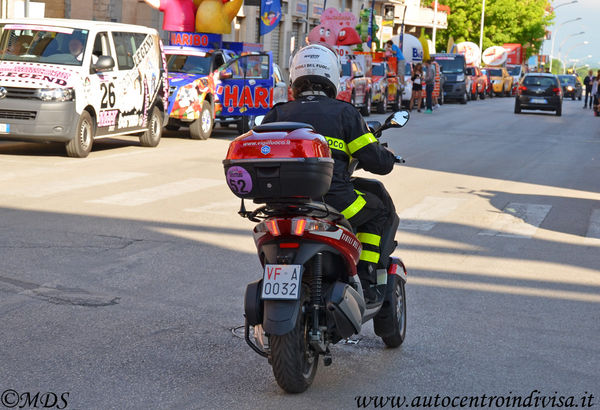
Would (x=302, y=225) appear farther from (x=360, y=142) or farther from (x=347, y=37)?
(x=347, y=37)

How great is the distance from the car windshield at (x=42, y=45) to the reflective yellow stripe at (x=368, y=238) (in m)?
11.9

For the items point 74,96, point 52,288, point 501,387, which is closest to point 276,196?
point 501,387

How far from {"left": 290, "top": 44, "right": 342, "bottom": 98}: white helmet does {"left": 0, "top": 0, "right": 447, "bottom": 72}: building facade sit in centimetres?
1656

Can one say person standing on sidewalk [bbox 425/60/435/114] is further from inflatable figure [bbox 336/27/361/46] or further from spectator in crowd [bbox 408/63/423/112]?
inflatable figure [bbox 336/27/361/46]

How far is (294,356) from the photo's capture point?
16.2ft

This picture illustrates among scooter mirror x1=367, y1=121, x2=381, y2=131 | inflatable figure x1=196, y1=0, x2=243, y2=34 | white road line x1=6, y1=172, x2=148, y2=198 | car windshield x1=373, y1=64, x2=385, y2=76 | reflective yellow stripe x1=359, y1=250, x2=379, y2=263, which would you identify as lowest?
white road line x1=6, y1=172, x2=148, y2=198

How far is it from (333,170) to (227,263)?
3374 mm

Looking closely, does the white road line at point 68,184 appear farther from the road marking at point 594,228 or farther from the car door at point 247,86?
the car door at point 247,86

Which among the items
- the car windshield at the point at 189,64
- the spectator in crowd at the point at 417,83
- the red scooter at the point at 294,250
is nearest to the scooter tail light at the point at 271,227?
the red scooter at the point at 294,250

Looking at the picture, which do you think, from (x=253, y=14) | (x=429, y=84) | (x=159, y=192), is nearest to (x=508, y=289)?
(x=159, y=192)

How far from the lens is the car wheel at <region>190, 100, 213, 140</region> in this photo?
21.6 meters

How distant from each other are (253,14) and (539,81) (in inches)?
536

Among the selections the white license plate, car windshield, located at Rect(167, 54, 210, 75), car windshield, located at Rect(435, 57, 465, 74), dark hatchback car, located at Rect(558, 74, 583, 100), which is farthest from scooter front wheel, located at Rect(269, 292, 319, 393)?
dark hatchback car, located at Rect(558, 74, 583, 100)

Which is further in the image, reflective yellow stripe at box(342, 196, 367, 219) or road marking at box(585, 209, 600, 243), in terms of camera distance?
road marking at box(585, 209, 600, 243)
